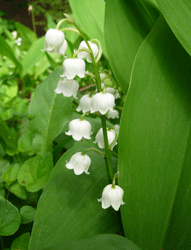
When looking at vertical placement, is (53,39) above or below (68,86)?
above

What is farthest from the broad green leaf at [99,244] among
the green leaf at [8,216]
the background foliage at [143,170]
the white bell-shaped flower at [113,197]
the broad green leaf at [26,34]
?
the broad green leaf at [26,34]

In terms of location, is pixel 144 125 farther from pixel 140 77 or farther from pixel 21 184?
pixel 21 184

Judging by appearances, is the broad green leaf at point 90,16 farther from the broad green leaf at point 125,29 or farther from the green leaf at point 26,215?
the green leaf at point 26,215

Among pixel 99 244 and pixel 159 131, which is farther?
pixel 159 131

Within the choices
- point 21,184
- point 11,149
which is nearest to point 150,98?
point 21,184

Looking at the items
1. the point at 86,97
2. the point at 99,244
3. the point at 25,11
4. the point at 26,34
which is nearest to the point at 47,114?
the point at 86,97

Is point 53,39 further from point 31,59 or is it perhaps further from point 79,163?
point 31,59

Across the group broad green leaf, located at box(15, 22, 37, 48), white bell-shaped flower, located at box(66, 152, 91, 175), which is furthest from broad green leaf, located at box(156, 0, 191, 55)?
broad green leaf, located at box(15, 22, 37, 48)

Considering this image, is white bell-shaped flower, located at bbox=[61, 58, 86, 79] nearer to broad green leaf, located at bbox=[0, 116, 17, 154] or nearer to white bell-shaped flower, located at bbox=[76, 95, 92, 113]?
white bell-shaped flower, located at bbox=[76, 95, 92, 113]
